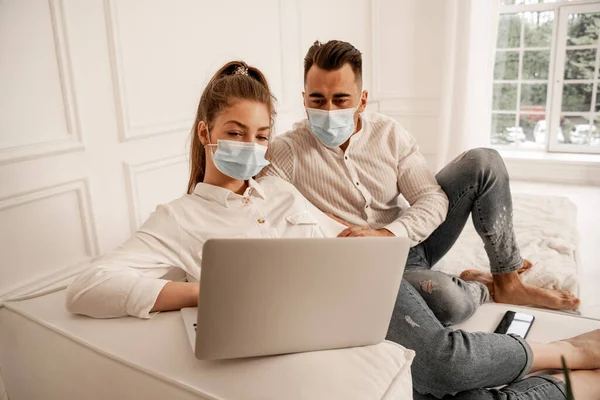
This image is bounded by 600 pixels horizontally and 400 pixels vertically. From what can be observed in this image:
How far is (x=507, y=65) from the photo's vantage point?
3867mm

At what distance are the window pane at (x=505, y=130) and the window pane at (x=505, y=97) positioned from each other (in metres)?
0.06

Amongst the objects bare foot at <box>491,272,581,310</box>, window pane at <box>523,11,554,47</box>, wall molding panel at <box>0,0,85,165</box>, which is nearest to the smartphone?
bare foot at <box>491,272,581,310</box>

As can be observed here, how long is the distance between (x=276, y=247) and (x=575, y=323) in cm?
103

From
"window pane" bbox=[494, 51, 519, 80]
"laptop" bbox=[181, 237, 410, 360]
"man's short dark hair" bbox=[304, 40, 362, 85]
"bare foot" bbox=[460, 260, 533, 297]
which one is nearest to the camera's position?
"laptop" bbox=[181, 237, 410, 360]

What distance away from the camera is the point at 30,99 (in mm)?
1670

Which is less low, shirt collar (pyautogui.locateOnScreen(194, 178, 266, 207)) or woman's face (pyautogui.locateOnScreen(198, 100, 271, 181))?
woman's face (pyautogui.locateOnScreen(198, 100, 271, 181))

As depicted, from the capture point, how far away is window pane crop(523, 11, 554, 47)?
3.69 meters

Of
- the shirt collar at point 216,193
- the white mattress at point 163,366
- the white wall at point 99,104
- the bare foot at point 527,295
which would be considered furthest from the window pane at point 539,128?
the white mattress at point 163,366

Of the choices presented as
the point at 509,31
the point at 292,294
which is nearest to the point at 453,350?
the point at 292,294

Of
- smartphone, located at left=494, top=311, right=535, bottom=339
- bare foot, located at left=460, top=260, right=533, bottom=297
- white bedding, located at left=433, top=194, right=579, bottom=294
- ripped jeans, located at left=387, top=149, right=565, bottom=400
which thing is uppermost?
ripped jeans, located at left=387, top=149, right=565, bottom=400

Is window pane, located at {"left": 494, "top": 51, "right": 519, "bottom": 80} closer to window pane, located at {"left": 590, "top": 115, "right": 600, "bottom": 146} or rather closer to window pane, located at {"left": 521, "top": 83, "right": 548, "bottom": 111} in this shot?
window pane, located at {"left": 521, "top": 83, "right": 548, "bottom": 111}

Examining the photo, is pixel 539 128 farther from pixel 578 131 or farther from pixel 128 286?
pixel 128 286

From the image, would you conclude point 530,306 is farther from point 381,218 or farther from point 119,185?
point 119,185

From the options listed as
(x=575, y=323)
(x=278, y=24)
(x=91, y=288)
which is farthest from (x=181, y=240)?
(x=278, y=24)
